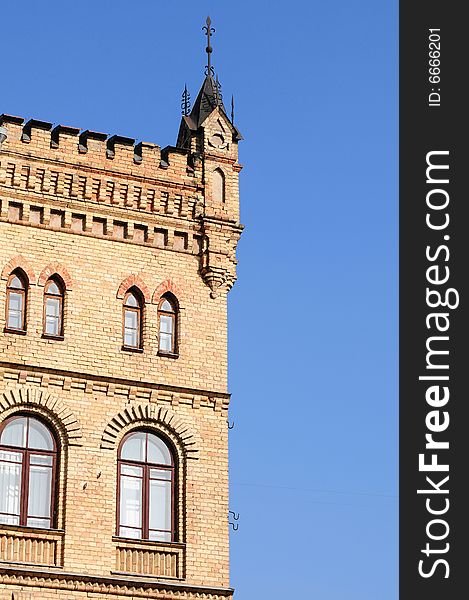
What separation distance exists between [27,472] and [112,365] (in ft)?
9.89

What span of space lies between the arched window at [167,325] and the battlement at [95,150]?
9.72 feet

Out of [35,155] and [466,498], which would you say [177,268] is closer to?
[35,155]

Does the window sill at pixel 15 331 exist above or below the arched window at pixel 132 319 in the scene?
below

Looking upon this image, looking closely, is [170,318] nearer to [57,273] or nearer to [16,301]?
[57,273]

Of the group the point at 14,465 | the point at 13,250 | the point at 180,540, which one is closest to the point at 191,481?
the point at 180,540

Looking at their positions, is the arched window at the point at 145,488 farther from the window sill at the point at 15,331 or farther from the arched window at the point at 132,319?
the window sill at the point at 15,331

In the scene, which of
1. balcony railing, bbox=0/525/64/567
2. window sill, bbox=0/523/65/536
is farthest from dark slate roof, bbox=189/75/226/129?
balcony railing, bbox=0/525/64/567

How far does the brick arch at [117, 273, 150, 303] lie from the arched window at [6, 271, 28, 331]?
214 centimetres

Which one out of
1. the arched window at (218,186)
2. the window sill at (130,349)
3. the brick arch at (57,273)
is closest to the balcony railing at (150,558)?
the window sill at (130,349)

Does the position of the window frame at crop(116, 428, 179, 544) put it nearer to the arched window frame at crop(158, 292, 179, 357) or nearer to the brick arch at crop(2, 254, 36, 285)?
the arched window frame at crop(158, 292, 179, 357)

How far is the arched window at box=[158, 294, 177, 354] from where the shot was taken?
32094 mm

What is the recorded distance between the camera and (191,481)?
3122 cm

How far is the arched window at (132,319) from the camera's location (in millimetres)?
31688

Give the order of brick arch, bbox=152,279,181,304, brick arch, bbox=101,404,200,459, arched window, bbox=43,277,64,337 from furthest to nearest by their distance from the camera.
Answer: brick arch, bbox=152,279,181,304 → arched window, bbox=43,277,64,337 → brick arch, bbox=101,404,200,459
